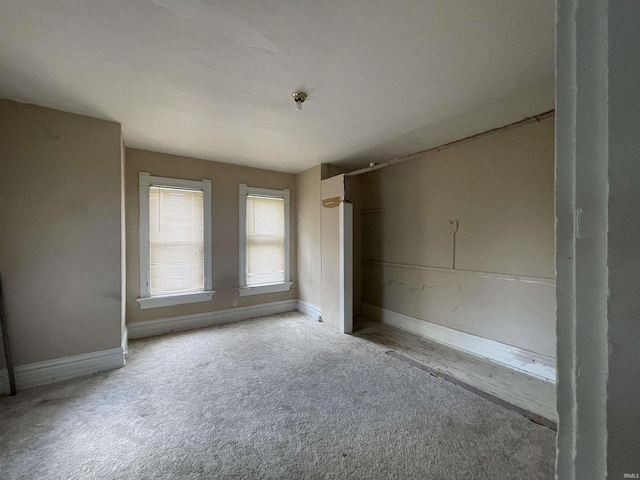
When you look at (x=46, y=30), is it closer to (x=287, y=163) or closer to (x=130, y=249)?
(x=130, y=249)

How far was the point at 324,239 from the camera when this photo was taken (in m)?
4.20

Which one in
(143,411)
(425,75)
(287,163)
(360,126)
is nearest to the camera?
(425,75)

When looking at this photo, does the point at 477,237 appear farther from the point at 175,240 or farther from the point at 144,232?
the point at 144,232

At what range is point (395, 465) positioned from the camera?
1.62 m

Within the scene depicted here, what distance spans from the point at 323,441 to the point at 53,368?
259 cm

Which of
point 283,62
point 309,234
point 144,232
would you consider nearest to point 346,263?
point 309,234

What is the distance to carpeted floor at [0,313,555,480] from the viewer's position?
63.2 inches

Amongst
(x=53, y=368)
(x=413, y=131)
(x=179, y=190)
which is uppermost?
(x=413, y=131)

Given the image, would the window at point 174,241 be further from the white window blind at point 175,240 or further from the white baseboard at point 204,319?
the white baseboard at point 204,319

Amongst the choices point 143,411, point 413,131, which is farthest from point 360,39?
point 143,411

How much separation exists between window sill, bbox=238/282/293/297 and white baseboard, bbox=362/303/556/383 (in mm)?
1669

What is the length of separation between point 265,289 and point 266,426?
2.72 metres

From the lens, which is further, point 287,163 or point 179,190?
point 287,163

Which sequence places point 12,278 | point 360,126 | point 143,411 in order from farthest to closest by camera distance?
point 360,126 → point 12,278 → point 143,411
